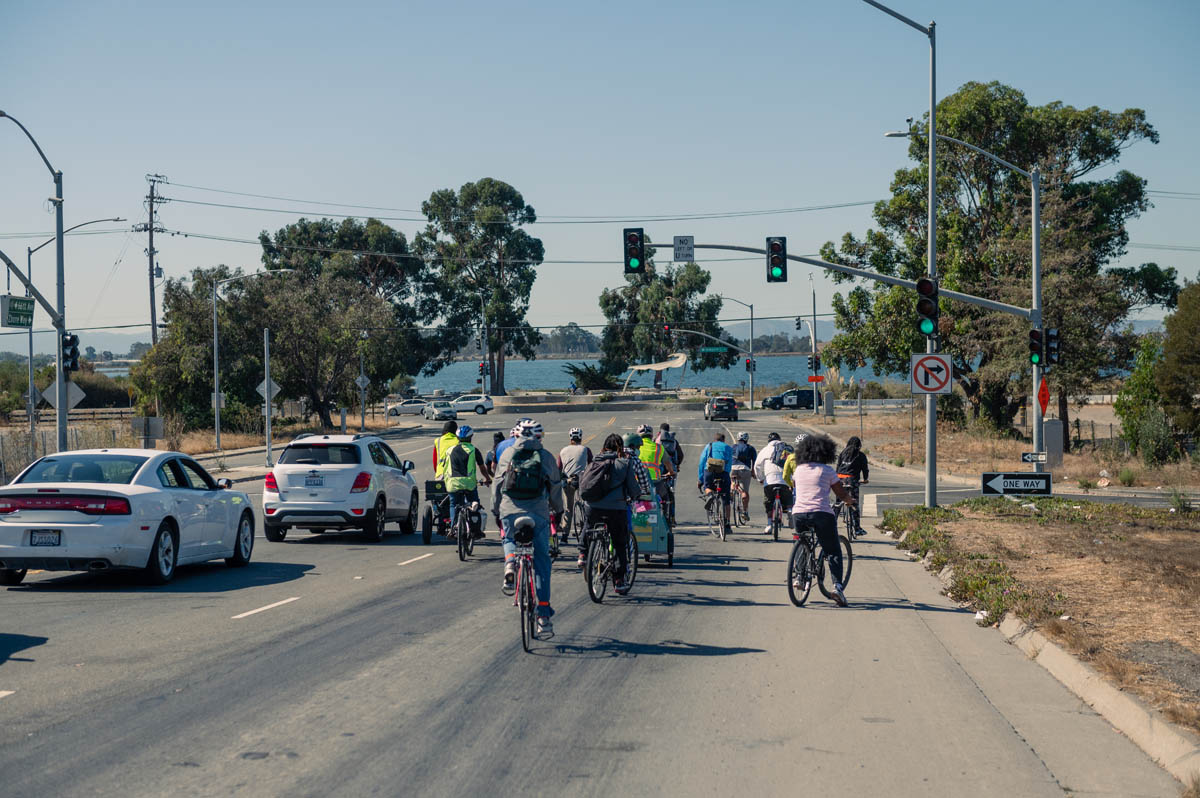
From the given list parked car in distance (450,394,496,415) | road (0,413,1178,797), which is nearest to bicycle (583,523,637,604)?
road (0,413,1178,797)

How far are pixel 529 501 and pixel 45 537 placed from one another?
243 inches

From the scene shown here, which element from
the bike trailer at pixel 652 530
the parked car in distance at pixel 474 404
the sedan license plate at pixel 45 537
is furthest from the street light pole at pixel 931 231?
the parked car in distance at pixel 474 404

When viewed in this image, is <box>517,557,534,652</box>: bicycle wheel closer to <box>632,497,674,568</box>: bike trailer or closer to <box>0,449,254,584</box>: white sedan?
<box>0,449,254,584</box>: white sedan

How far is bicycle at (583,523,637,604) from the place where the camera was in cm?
1216

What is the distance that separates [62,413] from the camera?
2792 centimetres

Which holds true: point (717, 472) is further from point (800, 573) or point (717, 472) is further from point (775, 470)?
point (800, 573)

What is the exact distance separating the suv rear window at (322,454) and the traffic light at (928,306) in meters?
11.3

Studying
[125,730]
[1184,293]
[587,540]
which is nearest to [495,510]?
[587,540]

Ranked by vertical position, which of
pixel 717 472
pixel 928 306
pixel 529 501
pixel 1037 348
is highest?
pixel 928 306

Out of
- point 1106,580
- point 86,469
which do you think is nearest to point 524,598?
point 86,469

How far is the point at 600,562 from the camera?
1243cm

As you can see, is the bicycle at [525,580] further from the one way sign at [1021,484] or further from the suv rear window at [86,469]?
the one way sign at [1021,484]

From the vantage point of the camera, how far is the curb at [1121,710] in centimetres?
654

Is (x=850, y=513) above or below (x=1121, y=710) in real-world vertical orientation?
above
